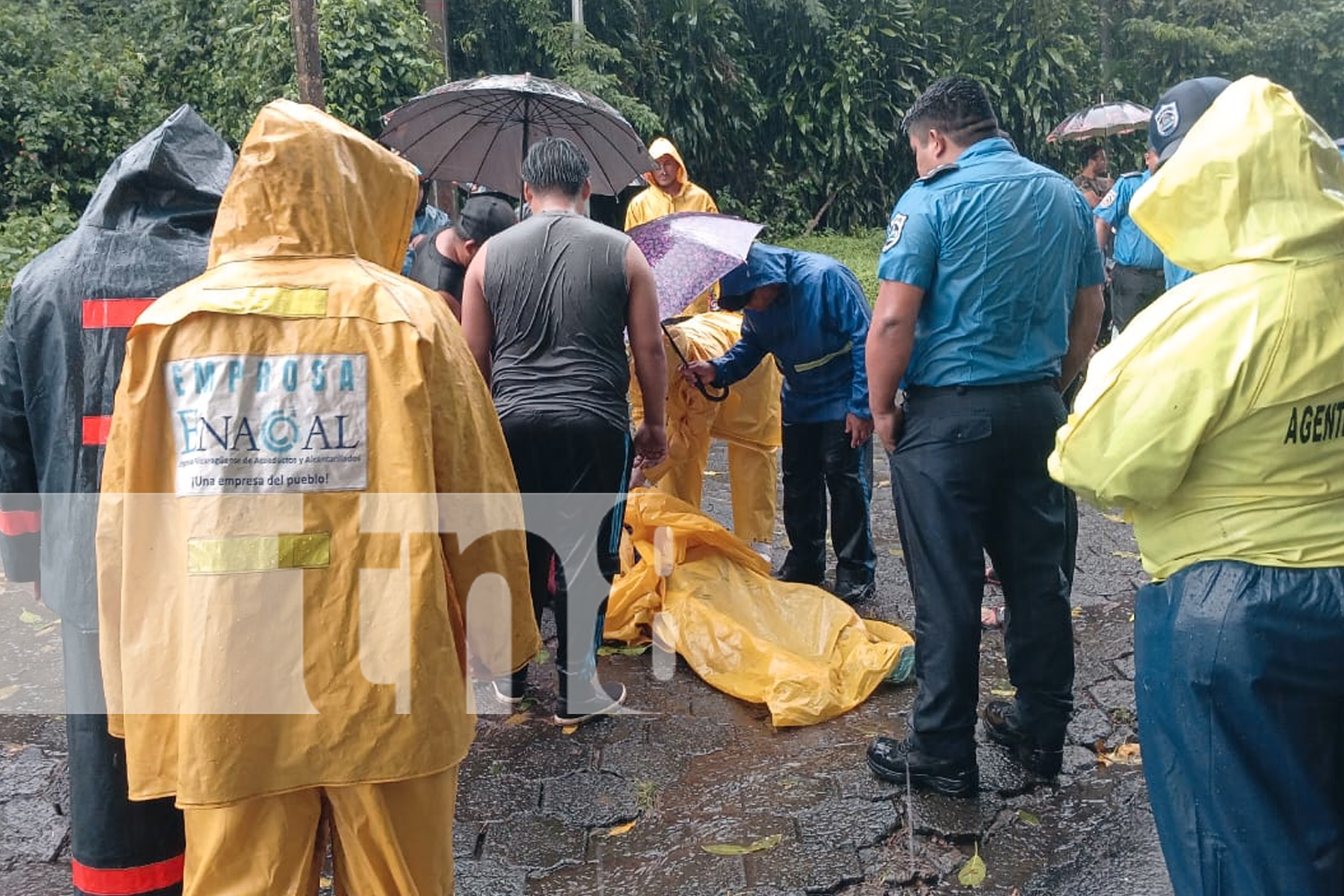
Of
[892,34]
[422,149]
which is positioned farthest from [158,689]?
[892,34]

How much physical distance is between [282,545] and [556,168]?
2.03 m

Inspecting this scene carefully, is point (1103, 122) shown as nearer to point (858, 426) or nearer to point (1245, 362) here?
point (858, 426)

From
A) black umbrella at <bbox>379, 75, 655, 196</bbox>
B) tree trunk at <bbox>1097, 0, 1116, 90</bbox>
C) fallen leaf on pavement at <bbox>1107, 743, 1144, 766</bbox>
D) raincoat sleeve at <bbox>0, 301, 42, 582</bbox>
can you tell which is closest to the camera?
raincoat sleeve at <bbox>0, 301, 42, 582</bbox>

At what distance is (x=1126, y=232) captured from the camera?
7039mm

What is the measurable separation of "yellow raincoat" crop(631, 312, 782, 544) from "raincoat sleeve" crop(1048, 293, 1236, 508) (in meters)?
2.83

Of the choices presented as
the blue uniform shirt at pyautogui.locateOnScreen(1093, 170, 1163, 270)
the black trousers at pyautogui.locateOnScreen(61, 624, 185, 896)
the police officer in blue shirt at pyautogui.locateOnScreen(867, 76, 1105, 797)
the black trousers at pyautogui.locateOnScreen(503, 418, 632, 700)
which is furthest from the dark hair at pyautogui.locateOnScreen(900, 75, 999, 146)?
the blue uniform shirt at pyautogui.locateOnScreen(1093, 170, 1163, 270)

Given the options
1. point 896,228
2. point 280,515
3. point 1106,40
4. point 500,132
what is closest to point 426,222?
point 500,132

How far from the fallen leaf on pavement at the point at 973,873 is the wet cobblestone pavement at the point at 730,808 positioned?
0.02 m

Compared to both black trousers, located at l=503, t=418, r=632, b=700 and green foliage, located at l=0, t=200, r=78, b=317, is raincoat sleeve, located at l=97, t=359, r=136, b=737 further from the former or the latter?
green foliage, located at l=0, t=200, r=78, b=317

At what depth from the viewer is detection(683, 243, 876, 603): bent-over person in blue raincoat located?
15.0 feet

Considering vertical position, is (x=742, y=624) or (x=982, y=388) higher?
(x=982, y=388)

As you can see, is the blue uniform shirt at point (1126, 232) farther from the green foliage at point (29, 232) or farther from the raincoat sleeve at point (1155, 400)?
the green foliage at point (29, 232)

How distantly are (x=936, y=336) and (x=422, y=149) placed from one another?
3232 millimetres

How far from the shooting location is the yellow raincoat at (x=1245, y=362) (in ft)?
6.45
